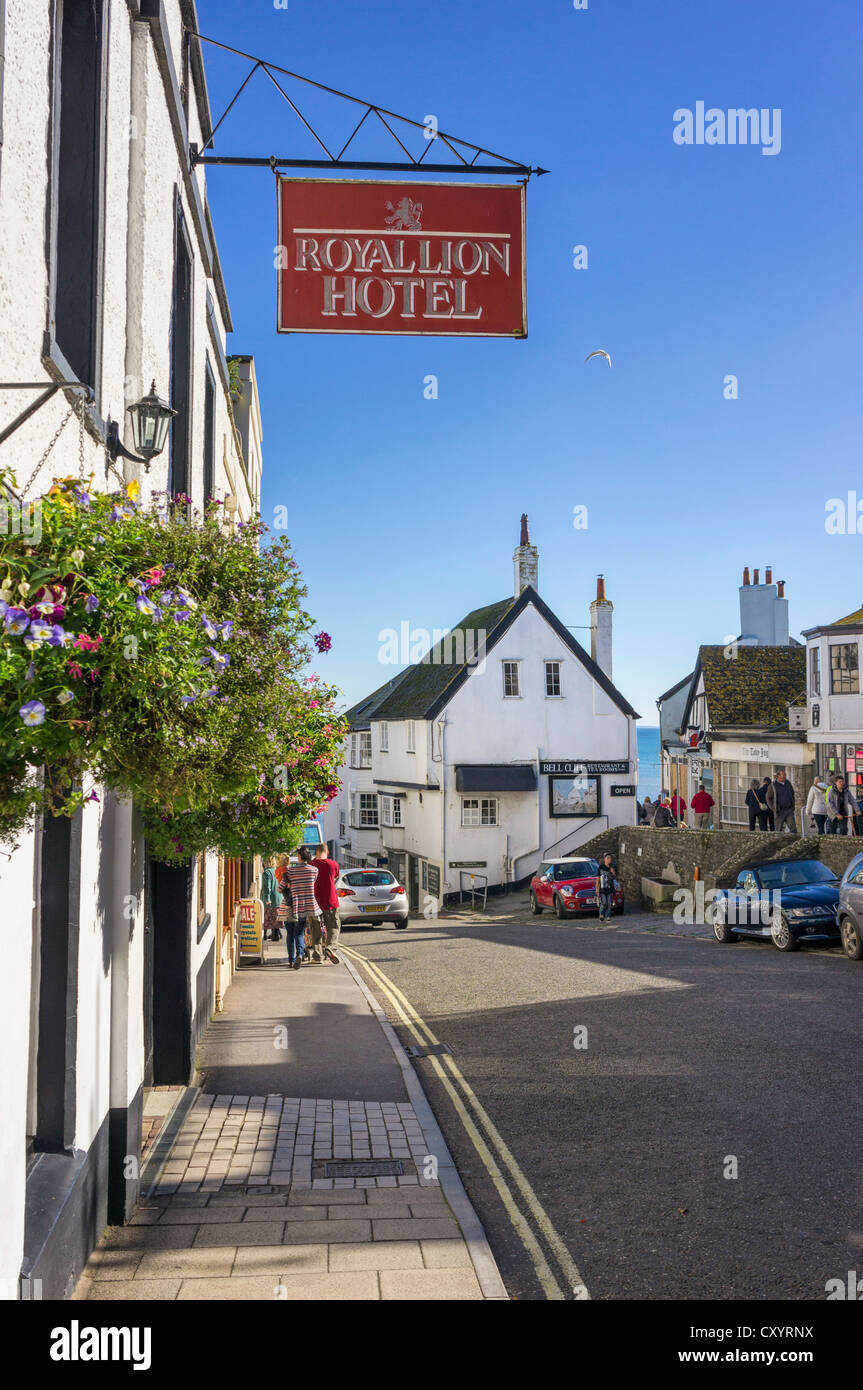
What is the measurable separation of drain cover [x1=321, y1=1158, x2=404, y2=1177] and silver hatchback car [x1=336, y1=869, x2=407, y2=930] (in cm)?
1854

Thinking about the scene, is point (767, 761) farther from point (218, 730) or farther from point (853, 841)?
point (218, 730)

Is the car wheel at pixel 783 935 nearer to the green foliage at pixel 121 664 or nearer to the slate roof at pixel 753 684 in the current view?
the green foliage at pixel 121 664

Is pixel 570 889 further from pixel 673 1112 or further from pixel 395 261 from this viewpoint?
pixel 395 261

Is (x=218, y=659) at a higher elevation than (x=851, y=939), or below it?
higher

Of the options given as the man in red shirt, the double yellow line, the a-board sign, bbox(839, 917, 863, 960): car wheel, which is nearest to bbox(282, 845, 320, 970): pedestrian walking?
the man in red shirt

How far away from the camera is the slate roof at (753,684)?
1433 inches

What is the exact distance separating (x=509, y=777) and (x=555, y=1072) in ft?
93.2

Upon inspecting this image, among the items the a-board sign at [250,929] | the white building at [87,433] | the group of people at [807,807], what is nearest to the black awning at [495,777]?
the group of people at [807,807]

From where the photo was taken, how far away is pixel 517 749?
130ft

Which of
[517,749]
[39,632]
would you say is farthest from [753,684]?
[39,632]

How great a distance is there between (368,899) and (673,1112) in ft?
60.3

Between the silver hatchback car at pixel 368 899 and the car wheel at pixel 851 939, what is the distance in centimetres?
1299

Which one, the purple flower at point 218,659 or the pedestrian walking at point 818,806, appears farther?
the pedestrian walking at point 818,806

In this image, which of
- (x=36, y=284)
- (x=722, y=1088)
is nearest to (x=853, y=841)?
(x=722, y=1088)
